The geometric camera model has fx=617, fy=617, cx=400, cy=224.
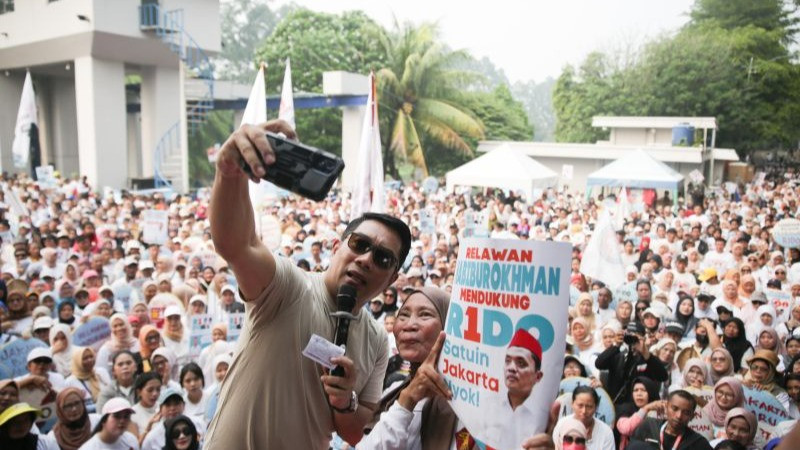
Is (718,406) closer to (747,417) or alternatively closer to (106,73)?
(747,417)

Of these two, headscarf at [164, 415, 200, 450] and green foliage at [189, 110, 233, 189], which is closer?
headscarf at [164, 415, 200, 450]

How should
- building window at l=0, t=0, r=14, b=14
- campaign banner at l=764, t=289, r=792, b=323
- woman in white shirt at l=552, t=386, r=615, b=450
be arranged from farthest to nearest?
building window at l=0, t=0, r=14, b=14, campaign banner at l=764, t=289, r=792, b=323, woman in white shirt at l=552, t=386, r=615, b=450

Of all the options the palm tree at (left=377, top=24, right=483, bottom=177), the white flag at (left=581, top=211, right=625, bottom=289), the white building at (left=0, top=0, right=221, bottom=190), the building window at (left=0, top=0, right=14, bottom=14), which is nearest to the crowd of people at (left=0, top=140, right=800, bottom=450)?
the white flag at (left=581, top=211, right=625, bottom=289)

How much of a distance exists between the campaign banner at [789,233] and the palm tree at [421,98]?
840 inches

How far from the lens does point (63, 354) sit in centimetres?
556

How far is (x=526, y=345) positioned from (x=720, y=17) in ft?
130

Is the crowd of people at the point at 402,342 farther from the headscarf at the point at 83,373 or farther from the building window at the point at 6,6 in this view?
the building window at the point at 6,6

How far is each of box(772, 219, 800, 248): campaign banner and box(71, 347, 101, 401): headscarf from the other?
9.75m

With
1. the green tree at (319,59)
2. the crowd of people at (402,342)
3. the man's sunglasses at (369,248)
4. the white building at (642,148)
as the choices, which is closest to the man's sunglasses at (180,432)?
the crowd of people at (402,342)

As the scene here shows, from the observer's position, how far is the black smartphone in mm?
1493

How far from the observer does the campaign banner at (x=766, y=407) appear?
4.54 metres

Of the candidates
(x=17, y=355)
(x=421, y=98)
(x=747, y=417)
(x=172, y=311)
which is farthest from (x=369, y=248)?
(x=421, y=98)

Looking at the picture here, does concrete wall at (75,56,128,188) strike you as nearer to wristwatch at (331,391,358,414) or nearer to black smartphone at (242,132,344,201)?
wristwatch at (331,391,358,414)

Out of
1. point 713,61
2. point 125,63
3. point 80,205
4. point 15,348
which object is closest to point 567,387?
point 15,348
